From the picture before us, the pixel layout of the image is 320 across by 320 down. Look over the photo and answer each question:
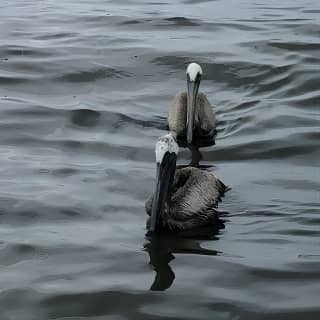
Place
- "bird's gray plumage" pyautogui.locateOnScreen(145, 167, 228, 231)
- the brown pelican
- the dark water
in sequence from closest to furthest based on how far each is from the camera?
the dark water < "bird's gray plumage" pyautogui.locateOnScreen(145, 167, 228, 231) < the brown pelican

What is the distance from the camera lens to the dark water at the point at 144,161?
6864 mm

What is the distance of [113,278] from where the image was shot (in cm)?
709

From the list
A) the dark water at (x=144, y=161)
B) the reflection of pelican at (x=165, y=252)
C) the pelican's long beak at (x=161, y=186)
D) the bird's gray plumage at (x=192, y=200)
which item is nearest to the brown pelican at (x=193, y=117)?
the dark water at (x=144, y=161)

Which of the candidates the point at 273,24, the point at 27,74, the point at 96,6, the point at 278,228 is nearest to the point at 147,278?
the point at 278,228

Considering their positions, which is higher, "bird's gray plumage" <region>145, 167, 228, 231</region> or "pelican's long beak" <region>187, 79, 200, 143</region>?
"pelican's long beak" <region>187, 79, 200, 143</region>

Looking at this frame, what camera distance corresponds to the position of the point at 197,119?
1128cm

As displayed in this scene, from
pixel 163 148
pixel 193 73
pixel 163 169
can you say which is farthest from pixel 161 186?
pixel 193 73

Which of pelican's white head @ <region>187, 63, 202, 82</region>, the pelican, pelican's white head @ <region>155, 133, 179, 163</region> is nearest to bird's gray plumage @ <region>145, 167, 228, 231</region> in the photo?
the pelican

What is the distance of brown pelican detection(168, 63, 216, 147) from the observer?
441 inches

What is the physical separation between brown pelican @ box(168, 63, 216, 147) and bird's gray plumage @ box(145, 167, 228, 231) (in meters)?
1.85

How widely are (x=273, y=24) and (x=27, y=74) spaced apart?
4736 millimetres

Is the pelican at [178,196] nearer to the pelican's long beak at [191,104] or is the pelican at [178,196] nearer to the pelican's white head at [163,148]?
the pelican's white head at [163,148]

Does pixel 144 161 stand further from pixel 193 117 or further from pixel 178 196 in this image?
pixel 193 117

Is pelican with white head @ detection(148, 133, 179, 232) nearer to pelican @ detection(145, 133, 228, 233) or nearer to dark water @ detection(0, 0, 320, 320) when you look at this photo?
pelican @ detection(145, 133, 228, 233)
